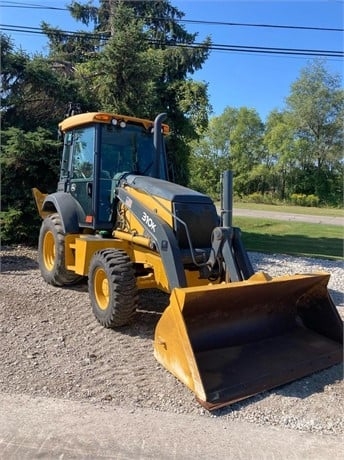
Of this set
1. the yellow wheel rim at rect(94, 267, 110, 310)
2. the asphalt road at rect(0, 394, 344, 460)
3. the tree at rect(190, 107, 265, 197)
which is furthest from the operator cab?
the tree at rect(190, 107, 265, 197)

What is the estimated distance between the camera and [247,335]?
457 cm

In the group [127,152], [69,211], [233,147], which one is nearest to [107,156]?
[127,152]

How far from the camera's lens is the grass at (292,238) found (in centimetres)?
1286

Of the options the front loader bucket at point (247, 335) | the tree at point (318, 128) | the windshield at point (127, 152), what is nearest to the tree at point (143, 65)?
the windshield at point (127, 152)

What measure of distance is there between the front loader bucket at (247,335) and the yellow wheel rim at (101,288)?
1.27 m

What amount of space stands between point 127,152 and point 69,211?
1272 millimetres

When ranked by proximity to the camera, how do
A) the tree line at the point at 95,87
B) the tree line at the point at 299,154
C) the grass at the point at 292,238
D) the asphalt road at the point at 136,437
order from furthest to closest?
the tree line at the point at 299,154
the grass at the point at 292,238
the tree line at the point at 95,87
the asphalt road at the point at 136,437

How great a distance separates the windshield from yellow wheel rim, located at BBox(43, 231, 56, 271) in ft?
6.12

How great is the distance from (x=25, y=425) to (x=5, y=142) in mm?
8950

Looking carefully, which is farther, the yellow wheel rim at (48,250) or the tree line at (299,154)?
the tree line at (299,154)

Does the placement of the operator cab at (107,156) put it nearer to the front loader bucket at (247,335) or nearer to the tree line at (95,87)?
the tree line at (95,87)

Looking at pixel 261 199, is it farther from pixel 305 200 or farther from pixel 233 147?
pixel 233 147

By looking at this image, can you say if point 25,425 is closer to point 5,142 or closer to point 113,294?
point 113,294

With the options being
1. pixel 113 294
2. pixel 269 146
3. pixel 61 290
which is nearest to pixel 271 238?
pixel 61 290
